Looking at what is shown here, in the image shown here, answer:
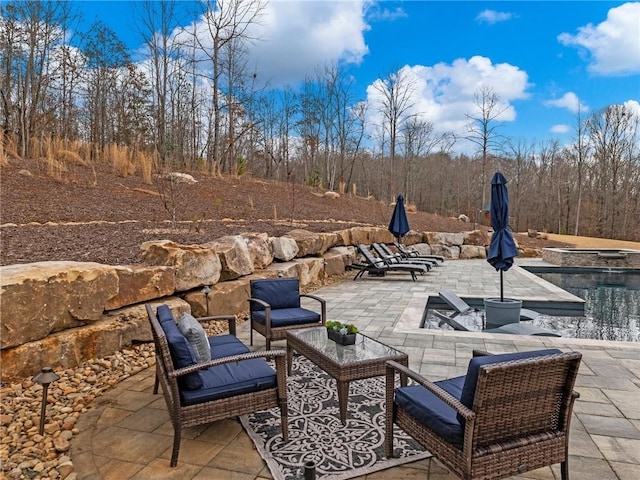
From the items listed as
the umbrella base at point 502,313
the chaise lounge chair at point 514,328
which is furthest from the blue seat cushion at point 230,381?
the umbrella base at point 502,313

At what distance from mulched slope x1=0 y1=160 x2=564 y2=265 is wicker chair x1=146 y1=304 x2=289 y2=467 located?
2.52m

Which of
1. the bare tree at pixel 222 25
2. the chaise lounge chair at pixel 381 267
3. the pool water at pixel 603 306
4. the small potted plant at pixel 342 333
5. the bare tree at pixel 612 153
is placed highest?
the bare tree at pixel 222 25

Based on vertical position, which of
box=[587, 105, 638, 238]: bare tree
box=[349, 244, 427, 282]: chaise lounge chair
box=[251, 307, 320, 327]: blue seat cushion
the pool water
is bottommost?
the pool water

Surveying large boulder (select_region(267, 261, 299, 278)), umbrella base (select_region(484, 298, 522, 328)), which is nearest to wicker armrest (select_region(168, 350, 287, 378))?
large boulder (select_region(267, 261, 299, 278))

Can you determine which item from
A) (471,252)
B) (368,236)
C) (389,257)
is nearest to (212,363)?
(389,257)

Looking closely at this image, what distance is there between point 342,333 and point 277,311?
45.9 inches

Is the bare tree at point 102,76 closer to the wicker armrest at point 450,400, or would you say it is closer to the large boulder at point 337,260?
the large boulder at point 337,260

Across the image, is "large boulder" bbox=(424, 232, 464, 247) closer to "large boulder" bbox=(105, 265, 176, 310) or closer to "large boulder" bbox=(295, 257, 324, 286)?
"large boulder" bbox=(295, 257, 324, 286)

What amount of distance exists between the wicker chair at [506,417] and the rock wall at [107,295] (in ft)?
9.24

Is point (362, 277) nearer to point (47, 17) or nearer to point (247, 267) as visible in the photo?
point (247, 267)

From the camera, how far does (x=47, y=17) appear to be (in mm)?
11016

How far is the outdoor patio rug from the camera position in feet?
6.77

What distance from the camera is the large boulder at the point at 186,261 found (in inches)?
177

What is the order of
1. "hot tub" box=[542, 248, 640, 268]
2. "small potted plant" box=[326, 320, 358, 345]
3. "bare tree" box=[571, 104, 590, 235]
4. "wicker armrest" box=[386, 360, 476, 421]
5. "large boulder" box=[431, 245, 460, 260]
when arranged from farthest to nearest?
"bare tree" box=[571, 104, 590, 235] → "large boulder" box=[431, 245, 460, 260] → "hot tub" box=[542, 248, 640, 268] → "small potted plant" box=[326, 320, 358, 345] → "wicker armrest" box=[386, 360, 476, 421]
